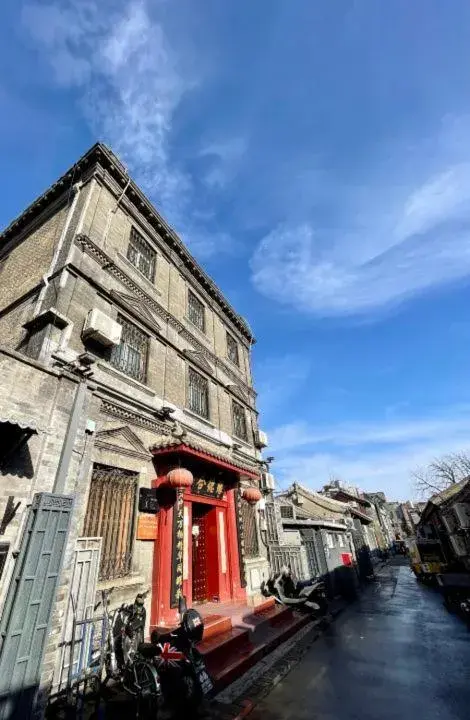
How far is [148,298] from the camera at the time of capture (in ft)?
32.4

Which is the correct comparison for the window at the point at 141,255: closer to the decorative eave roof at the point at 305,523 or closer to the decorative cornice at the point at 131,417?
the decorative cornice at the point at 131,417

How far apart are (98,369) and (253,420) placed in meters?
9.21

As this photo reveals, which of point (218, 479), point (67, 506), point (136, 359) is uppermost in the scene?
point (136, 359)

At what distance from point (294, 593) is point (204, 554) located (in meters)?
3.24

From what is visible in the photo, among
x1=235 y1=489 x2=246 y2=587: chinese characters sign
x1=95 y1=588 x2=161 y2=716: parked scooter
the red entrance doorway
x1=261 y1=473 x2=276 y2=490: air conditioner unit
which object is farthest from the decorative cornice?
x1=261 y1=473 x2=276 y2=490: air conditioner unit

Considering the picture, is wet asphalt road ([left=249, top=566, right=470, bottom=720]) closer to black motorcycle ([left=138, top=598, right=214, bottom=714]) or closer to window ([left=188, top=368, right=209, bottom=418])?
black motorcycle ([left=138, top=598, right=214, bottom=714])

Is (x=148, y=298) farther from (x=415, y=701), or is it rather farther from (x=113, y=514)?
(x=415, y=701)

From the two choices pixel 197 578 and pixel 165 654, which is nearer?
pixel 165 654

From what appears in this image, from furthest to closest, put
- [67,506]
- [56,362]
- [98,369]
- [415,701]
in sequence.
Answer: [98,369], [56,362], [67,506], [415,701]

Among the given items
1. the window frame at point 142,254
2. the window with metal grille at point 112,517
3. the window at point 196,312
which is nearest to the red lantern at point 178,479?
the window with metal grille at point 112,517

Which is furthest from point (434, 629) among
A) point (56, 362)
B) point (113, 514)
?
point (56, 362)

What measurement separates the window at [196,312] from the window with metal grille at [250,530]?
6923mm

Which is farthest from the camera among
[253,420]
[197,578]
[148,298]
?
[253,420]

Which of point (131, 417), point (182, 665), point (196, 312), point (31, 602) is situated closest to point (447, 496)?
point (196, 312)
